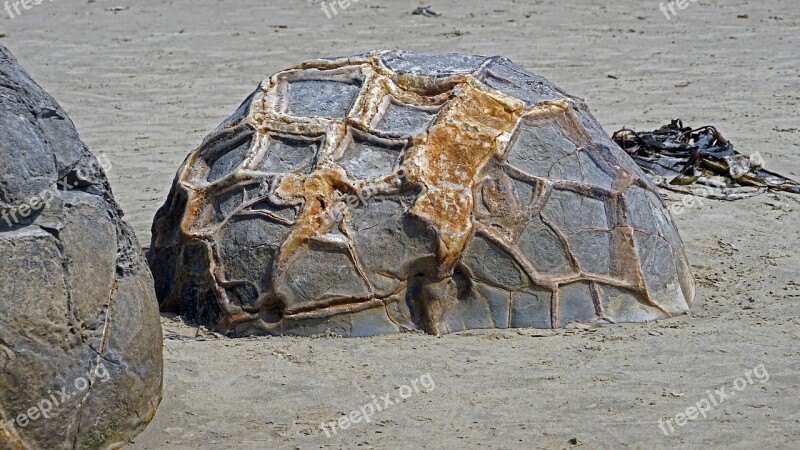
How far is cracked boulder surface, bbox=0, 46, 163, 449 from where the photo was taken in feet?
11.1

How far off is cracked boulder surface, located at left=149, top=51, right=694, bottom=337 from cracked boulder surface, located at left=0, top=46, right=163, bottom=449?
978 millimetres

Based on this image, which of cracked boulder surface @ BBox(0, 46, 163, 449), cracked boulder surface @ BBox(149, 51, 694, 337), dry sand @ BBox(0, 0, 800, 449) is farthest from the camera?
cracked boulder surface @ BBox(149, 51, 694, 337)

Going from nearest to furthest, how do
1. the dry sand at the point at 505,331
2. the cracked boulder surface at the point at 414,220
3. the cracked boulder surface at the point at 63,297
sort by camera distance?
the cracked boulder surface at the point at 63,297
the dry sand at the point at 505,331
the cracked boulder surface at the point at 414,220

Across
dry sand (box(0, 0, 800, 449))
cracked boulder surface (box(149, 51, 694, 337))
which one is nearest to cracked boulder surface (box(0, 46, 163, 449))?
dry sand (box(0, 0, 800, 449))

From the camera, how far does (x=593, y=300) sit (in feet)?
16.0

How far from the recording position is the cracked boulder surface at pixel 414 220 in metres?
4.72

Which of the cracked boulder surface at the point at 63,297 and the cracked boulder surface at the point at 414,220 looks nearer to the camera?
the cracked boulder surface at the point at 63,297

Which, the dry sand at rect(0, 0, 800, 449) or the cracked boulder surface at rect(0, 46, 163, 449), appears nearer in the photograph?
the cracked boulder surface at rect(0, 46, 163, 449)

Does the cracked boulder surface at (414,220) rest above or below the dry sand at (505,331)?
above

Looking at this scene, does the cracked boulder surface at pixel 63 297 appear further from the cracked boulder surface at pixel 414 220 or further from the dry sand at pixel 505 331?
the cracked boulder surface at pixel 414 220

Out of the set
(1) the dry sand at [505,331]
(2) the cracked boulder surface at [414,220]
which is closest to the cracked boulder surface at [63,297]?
(1) the dry sand at [505,331]

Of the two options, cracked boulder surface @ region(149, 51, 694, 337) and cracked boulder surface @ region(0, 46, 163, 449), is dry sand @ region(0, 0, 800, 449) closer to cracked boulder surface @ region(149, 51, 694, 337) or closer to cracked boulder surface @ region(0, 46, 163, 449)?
cracked boulder surface @ region(149, 51, 694, 337)

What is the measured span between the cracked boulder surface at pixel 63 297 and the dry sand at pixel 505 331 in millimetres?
293

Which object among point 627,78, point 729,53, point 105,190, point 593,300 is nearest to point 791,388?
point 593,300
